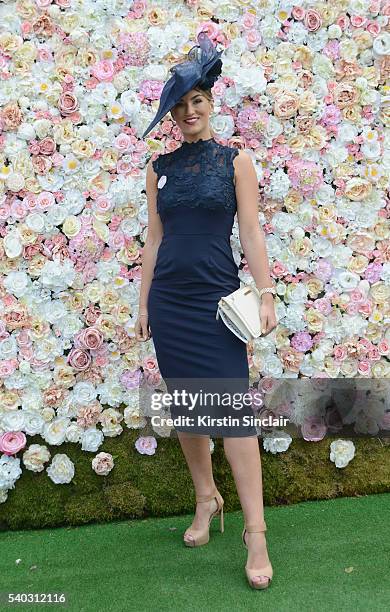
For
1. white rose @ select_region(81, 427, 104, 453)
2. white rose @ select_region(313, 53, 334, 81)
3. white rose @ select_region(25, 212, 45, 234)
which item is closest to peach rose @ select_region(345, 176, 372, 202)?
white rose @ select_region(313, 53, 334, 81)

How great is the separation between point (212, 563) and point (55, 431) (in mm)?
1037

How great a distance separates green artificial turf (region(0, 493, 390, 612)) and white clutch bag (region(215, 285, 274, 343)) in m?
0.97

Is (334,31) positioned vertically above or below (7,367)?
above

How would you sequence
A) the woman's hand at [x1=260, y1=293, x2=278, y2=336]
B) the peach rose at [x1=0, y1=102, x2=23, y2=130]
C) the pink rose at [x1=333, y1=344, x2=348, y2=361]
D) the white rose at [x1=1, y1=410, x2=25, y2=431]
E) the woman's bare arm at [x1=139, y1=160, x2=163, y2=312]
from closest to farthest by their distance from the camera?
the woman's hand at [x1=260, y1=293, x2=278, y2=336] → the woman's bare arm at [x1=139, y1=160, x2=163, y2=312] → the peach rose at [x1=0, y1=102, x2=23, y2=130] → the white rose at [x1=1, y1=410, x2=25, y2=431] → the pink rose at [x1=333, y1=344, x2=348, y2=361]

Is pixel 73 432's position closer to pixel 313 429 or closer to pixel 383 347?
pixel 313 429

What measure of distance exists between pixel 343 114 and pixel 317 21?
473 mm

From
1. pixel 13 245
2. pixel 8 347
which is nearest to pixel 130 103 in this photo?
pixel 13 245

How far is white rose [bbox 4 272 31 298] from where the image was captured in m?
3.41

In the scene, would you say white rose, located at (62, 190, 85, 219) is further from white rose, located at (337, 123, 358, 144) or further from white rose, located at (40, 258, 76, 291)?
white rose, located at (337, 123, 358, 144)

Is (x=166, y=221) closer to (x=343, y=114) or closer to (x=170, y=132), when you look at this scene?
(x=170, y=132)

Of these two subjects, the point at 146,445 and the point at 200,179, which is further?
the point at 146,445

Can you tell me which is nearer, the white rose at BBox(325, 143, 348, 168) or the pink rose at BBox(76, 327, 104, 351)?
the pink rose at BBox(76, 327, 104, 351)

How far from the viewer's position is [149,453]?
3.59 meters

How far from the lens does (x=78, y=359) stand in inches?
137
